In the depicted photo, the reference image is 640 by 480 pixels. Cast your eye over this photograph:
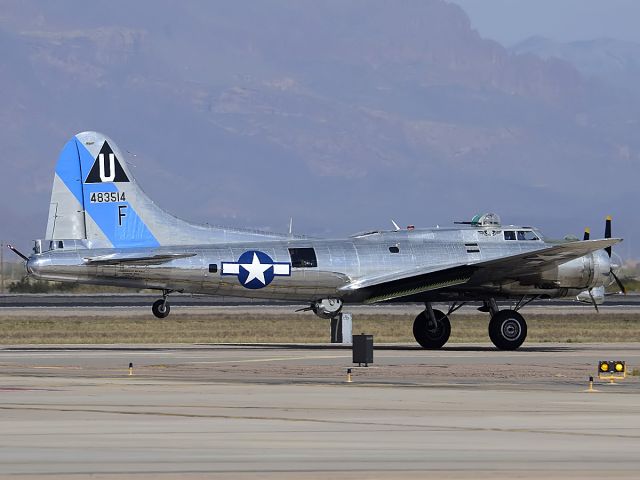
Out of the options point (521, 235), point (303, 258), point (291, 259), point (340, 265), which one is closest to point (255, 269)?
point (291, 259)

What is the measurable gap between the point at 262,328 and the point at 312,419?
Answer: 42569 mm

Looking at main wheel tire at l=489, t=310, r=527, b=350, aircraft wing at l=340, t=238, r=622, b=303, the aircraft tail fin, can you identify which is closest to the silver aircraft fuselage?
aircraft wing at l=340, t=238, r=622, b=303

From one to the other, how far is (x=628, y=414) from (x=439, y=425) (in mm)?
3999

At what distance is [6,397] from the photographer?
3225 cm

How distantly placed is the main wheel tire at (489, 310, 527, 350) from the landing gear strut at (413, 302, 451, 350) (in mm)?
1946

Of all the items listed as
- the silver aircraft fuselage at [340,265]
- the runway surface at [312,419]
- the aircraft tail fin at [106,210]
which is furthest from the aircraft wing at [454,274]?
the runway surface at [312,419]

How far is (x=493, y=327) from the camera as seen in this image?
5150 cm

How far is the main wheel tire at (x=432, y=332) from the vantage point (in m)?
52.7

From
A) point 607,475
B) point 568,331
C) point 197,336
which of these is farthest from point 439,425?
point 568,331

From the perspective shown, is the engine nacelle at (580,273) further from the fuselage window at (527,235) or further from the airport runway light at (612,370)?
the airport runway light at (612,370)

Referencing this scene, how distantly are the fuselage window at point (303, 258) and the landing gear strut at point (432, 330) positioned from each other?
176 inches

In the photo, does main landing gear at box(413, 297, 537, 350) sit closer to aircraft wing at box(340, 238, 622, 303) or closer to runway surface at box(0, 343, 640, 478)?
aircraft wing at box(340, 238, 622, 303)

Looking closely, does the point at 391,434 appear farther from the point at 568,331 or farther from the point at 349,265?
the point at 568,331

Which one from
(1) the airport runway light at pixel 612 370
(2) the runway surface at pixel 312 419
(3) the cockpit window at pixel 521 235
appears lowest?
(2) the runway surface at pixel 312 419
